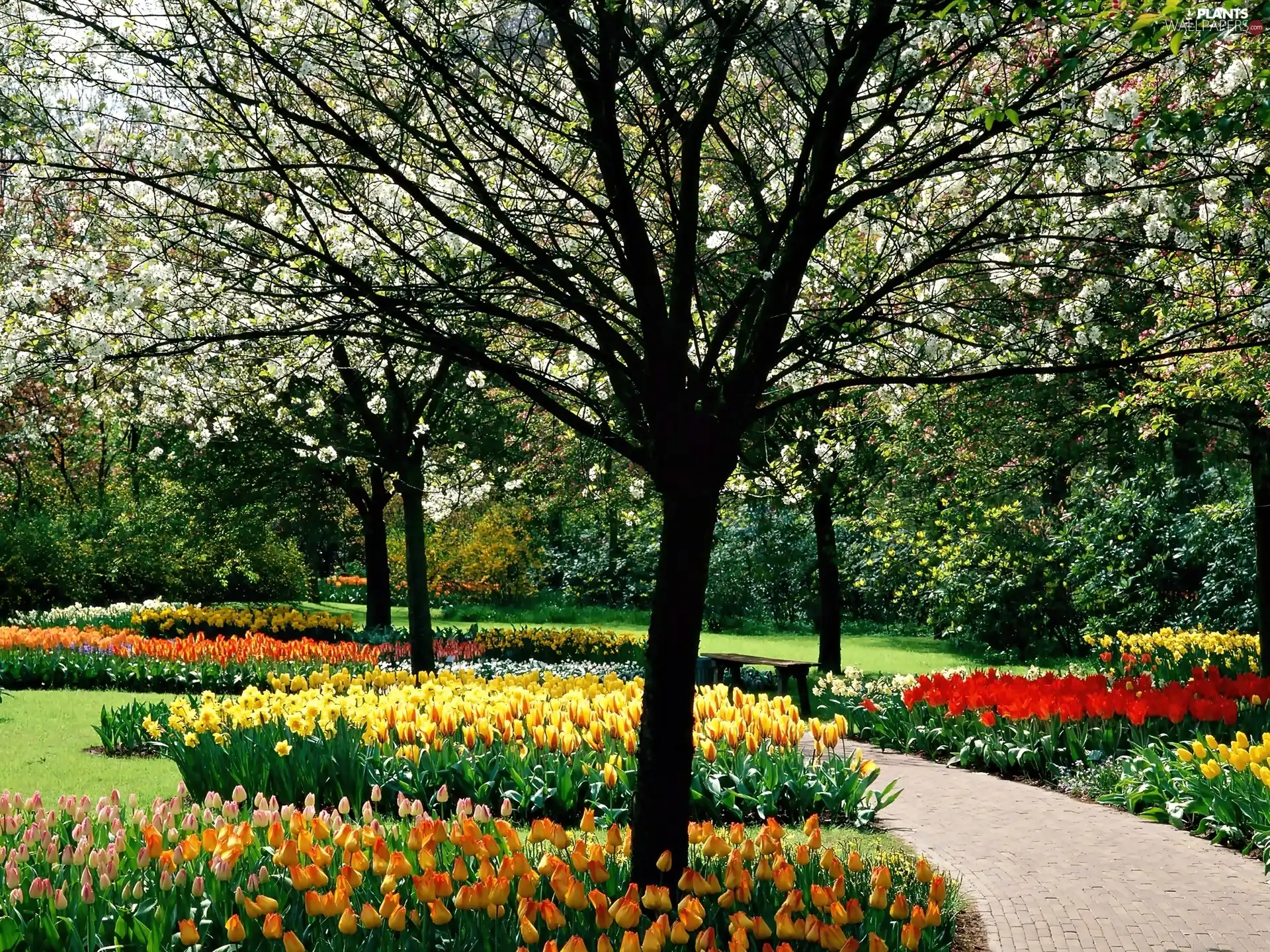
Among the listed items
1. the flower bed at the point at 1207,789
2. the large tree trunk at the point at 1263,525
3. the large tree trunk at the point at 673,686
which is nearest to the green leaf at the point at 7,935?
the large tree trunk at the point at 673,686

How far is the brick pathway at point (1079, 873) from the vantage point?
462cm

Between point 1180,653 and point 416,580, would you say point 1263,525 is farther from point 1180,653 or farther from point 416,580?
point 416,580

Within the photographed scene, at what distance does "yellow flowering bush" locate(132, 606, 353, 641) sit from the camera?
1725 cm

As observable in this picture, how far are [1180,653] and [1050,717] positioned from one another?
5.57 m

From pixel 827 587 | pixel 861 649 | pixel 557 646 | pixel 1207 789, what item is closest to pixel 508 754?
pixel 1207 789

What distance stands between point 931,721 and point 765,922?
585cm

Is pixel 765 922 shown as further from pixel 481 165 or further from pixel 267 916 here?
pixel 481 165

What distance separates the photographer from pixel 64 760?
8438 mm

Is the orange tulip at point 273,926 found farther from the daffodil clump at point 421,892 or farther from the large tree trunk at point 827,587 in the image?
the large tree trunk at point 827,587

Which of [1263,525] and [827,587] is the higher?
[1263,525]

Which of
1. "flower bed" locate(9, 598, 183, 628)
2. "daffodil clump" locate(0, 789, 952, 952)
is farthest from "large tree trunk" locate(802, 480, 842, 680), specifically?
"daffodil clump" locate(0, 789, 952, 952)

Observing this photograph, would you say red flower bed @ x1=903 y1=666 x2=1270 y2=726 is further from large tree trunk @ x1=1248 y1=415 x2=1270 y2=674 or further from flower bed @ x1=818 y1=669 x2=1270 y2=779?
large tree trunk @ x1=1248 y1=415 x2=1270 y2=674

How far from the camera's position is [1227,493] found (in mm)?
15000

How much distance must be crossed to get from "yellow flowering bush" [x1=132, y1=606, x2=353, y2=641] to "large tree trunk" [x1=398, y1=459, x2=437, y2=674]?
505 cm
